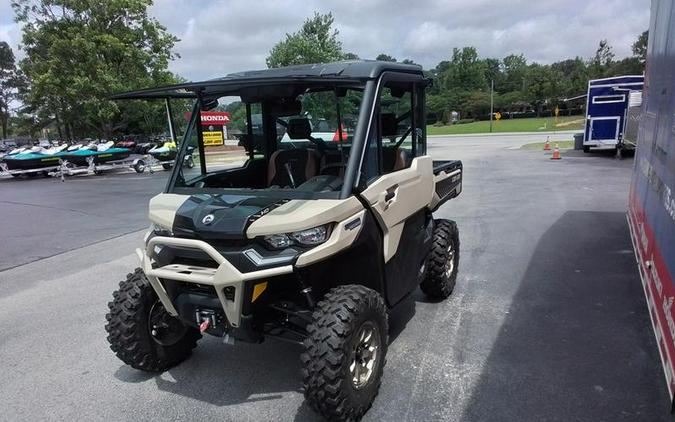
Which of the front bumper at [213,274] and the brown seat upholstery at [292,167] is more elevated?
the brown seat upholstery at [292,167]

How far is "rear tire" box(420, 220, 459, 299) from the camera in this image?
4.65m

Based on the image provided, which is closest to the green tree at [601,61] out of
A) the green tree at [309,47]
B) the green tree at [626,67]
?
the green tree at [626,67]

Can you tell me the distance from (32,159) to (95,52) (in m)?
8.27

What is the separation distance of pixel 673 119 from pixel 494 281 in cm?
277

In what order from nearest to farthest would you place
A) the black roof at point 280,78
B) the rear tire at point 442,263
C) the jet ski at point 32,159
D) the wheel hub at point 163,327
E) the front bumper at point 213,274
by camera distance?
the front bumper at point 213,274
the black roof at point 280,78
the wheel hub at point 163,327
the rear tire at point 442,263
the jet ski at point 32,159

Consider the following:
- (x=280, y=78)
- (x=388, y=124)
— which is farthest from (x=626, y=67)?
(x=280, y=78)

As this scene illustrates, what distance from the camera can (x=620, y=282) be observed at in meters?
5.28

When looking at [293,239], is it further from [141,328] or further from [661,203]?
[661,203]

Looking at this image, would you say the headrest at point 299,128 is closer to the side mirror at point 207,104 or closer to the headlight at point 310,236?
the side mirror at point 207,104

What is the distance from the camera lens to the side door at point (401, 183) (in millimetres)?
3465

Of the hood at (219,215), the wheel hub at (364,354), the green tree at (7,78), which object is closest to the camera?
the hood at (219,215)

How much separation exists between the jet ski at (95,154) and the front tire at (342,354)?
21215 millimetres

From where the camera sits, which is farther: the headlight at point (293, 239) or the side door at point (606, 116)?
the side door at point (606, 116)

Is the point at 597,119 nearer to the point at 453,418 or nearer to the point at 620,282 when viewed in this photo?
the point at 620,282
